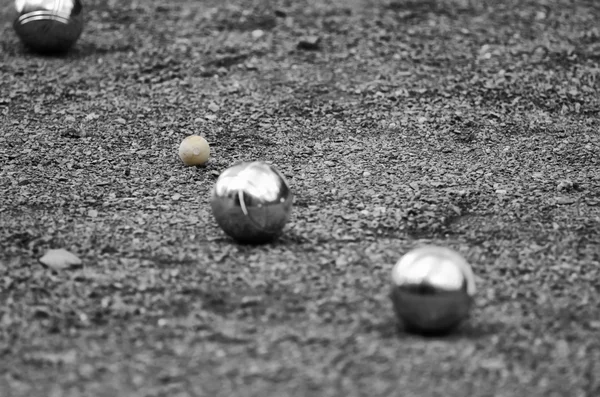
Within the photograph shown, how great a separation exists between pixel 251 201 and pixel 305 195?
3.64 feet

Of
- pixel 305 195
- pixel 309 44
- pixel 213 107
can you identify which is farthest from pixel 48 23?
pixel 305 195

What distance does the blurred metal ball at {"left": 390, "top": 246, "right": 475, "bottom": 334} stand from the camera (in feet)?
13.4

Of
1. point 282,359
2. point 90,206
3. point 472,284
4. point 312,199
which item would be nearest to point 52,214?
point 90,206

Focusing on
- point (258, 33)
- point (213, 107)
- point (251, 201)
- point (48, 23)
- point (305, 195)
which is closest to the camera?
point (251, 201)

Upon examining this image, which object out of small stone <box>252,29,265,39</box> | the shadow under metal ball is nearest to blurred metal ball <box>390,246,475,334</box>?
small stone <box>252,29,265,39</box>

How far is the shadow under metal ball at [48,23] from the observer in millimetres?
8273

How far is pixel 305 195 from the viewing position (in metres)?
6.05

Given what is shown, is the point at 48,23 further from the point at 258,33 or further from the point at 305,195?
the point at 305,195

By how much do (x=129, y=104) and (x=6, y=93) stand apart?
46.1 inches

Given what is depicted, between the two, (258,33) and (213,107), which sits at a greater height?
(258,33)

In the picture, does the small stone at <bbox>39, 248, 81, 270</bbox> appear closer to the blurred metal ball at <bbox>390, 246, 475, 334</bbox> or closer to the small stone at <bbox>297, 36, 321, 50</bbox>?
the blurred metal ball at <bbox>390, 246, 475, 334</bbox>

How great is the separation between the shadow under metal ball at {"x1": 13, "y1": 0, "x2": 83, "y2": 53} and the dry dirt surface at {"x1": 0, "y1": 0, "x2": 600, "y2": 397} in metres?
0.25

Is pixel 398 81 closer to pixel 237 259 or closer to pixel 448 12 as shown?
pixel 448 12

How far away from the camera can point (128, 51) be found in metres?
8.80
